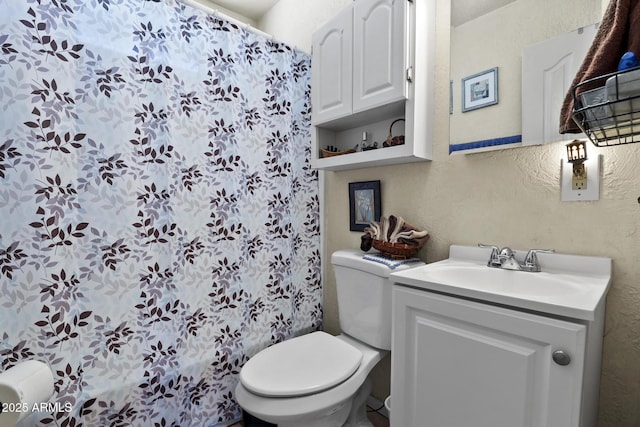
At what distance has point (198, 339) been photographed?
139 centimetres

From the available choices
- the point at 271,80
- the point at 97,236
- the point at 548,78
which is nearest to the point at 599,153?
the point at 548,78

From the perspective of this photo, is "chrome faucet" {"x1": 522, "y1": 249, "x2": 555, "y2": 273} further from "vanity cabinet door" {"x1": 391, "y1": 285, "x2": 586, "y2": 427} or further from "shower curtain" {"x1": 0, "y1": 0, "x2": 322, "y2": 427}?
"shower curtain" {"x1": 0, "y1": 0, "x2": 322, "y2": 427}

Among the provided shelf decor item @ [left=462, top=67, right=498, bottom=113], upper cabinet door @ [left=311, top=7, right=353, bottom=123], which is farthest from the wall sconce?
upper cabinet door @ [left=311, top=7, right=353, bottom=123]

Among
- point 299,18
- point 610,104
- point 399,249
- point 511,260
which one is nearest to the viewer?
point 610,104

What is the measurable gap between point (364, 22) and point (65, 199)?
143 centimetres

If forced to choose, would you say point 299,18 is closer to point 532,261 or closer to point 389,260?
point 389,260

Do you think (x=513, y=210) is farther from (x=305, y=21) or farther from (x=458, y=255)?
(x=305, y=21)

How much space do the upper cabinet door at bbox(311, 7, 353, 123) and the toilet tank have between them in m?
0.75

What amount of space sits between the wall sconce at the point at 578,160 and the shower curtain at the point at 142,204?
1215mm

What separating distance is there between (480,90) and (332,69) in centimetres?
74

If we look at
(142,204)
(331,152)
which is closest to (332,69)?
(331,152)

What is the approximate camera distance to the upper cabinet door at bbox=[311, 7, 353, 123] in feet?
4.94

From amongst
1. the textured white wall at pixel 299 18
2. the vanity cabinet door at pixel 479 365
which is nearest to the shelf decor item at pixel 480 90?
the vanity cabinet door at pixel 479 365

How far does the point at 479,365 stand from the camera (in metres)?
0.80
